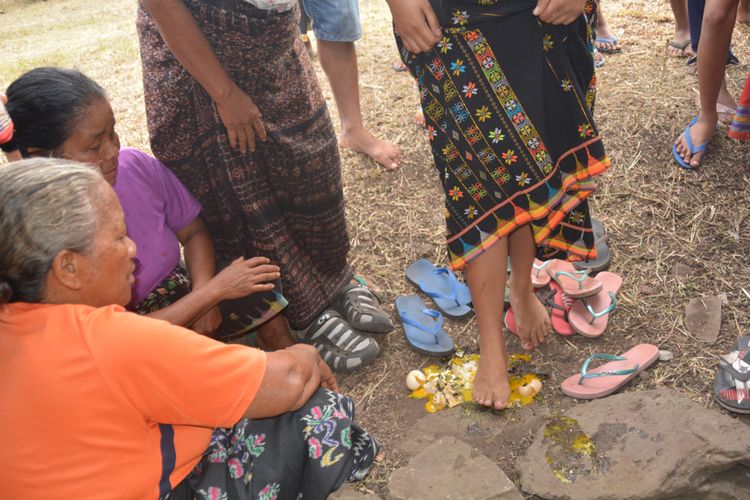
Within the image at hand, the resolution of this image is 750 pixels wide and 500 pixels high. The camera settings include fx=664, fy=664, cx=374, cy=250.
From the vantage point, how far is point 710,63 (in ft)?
10.0

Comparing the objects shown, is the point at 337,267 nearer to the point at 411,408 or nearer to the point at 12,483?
the point at 411,408

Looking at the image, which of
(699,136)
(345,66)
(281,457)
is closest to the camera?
(281,457)

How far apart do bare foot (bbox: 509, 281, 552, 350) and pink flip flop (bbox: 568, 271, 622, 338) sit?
128 mm

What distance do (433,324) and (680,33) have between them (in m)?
2.75

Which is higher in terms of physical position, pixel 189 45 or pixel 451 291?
pixel 189 45

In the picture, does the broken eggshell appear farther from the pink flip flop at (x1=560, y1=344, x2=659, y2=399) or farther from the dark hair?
the dark hair

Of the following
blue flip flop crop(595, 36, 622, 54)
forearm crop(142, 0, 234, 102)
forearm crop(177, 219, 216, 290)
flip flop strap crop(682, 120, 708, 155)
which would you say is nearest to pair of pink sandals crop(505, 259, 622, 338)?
flip flop strap crop(682, 120, 708, 155)

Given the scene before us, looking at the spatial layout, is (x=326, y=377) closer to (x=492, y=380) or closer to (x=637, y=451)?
(x=492, y=380)

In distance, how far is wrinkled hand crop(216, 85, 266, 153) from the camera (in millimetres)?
2188

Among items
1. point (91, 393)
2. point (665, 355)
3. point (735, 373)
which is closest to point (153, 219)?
point (91, 393)

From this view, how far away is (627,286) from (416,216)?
109 centimetres

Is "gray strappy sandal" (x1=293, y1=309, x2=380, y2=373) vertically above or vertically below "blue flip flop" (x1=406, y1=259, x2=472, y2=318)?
above

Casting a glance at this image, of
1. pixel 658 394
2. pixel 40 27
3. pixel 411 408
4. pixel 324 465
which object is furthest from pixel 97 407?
pixel 40 27

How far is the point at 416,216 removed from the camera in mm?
3355
